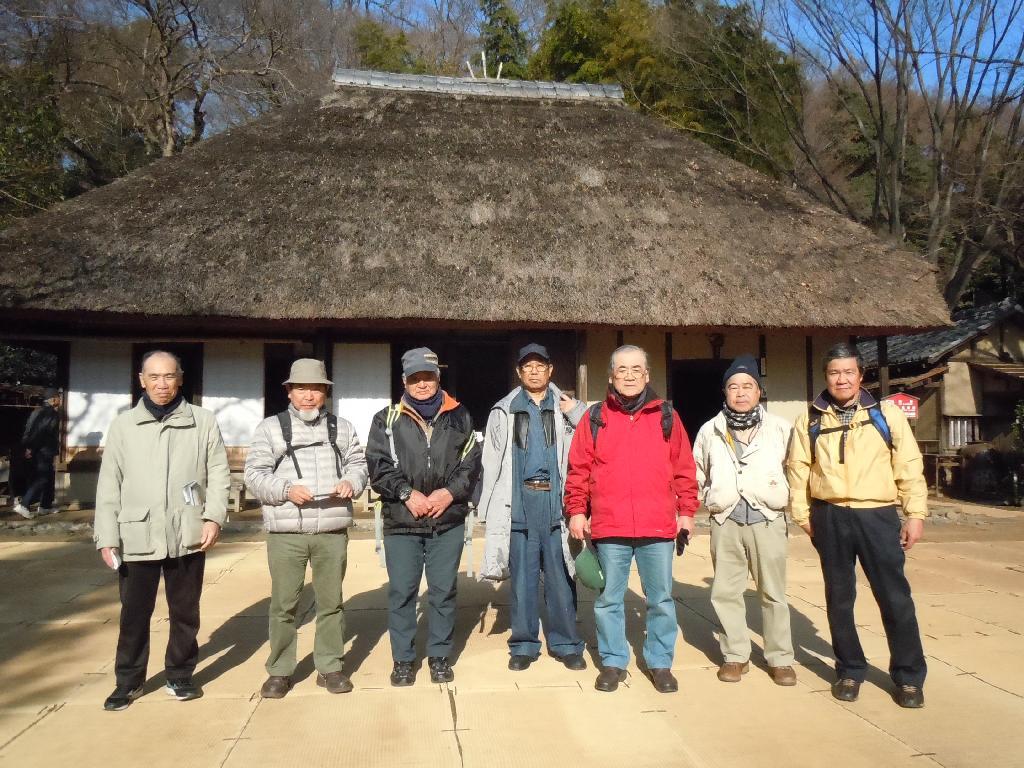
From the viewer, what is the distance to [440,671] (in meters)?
3.39

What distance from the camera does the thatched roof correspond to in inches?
295

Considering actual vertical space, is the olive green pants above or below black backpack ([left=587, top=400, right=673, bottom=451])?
below

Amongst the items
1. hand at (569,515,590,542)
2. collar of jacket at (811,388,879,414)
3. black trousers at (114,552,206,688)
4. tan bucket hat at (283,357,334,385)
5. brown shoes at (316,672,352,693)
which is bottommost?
brown shoes at (316,672,352,693)

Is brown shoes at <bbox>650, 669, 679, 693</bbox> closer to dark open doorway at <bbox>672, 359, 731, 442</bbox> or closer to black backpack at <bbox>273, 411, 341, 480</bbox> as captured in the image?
black backpack at <bbox>273, 411, 341, 480</bbox>

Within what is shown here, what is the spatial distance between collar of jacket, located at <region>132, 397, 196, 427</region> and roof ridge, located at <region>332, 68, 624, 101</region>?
906 centimetres

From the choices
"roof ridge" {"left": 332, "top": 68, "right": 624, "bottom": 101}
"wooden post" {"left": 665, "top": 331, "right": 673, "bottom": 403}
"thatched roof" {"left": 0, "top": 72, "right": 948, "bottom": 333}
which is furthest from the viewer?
"roof ridge" {"left": 332, "top": 68, "right": 624, "bottom": 101}

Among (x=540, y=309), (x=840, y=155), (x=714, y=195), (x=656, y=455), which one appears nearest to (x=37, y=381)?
(x=540, y=309)

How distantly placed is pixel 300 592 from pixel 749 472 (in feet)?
7.22

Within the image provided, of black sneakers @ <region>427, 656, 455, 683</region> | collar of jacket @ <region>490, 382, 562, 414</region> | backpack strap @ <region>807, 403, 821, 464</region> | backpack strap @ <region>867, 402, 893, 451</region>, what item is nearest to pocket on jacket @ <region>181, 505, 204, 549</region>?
black sneakers @ <region>427, 656, 455, 683</region>

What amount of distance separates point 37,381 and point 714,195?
49.9 feet

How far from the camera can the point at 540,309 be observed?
7.63 meters

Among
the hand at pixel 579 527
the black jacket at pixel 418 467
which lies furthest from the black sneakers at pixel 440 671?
the hand at pixel 579 527

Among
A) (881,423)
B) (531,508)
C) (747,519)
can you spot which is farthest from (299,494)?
(881,423)

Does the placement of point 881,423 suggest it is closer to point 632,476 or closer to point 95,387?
point 632,476
